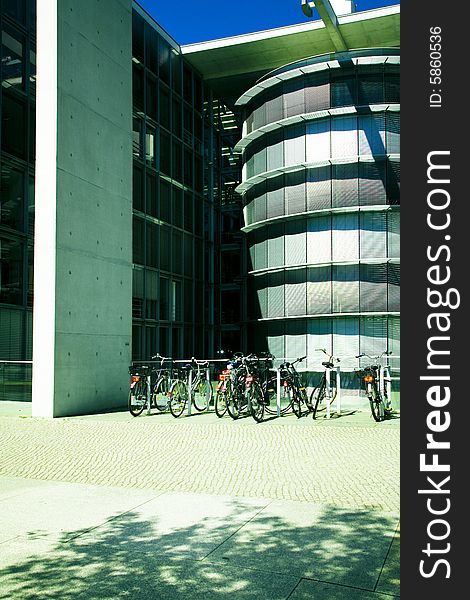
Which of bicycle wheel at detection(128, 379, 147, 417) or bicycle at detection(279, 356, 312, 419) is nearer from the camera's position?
bicycle at detection(279, 356, 312, 419)

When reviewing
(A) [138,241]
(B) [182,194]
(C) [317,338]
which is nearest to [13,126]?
(A) [138,241]

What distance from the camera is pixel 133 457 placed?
32.2 feet

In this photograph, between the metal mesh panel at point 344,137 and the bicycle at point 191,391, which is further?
the metal mesh panel at point 344,137

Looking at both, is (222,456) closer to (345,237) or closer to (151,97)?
(345,237)

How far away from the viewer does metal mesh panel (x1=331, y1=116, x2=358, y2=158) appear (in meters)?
23.1

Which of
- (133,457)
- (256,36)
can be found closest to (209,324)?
(256,36)

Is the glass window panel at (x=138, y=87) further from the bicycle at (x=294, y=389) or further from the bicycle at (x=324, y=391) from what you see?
the bicycle at (x=324, y=391)

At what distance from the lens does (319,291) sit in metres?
23.3

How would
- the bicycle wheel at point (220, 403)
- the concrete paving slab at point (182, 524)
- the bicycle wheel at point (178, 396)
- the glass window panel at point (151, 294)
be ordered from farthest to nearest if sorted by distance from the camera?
the glass window panel at point (151, 294)
the bicycle wheel at point (178, 396)
the bicycle wheel at point (220, 403)
the concrete paving slab at point (182, 524)

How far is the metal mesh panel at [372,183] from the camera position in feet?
74.5

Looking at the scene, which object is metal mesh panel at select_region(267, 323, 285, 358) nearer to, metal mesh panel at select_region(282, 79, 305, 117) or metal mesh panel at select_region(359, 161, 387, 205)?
metal mesh panel at select_region(359, 161, 387, 205)

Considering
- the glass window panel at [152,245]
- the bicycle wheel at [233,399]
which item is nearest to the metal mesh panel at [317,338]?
the glass window panel at [152,245]

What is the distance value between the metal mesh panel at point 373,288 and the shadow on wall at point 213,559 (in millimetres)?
16488

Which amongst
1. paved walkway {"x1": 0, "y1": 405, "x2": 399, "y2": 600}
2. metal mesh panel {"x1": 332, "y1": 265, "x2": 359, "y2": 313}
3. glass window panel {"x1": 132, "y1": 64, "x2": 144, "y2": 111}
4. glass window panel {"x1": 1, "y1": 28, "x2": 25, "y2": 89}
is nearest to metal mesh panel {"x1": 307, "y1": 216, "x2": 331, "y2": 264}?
metal mesh panel {"x1": 332, "y1": 265, "x2": 359, "y2": 313}
